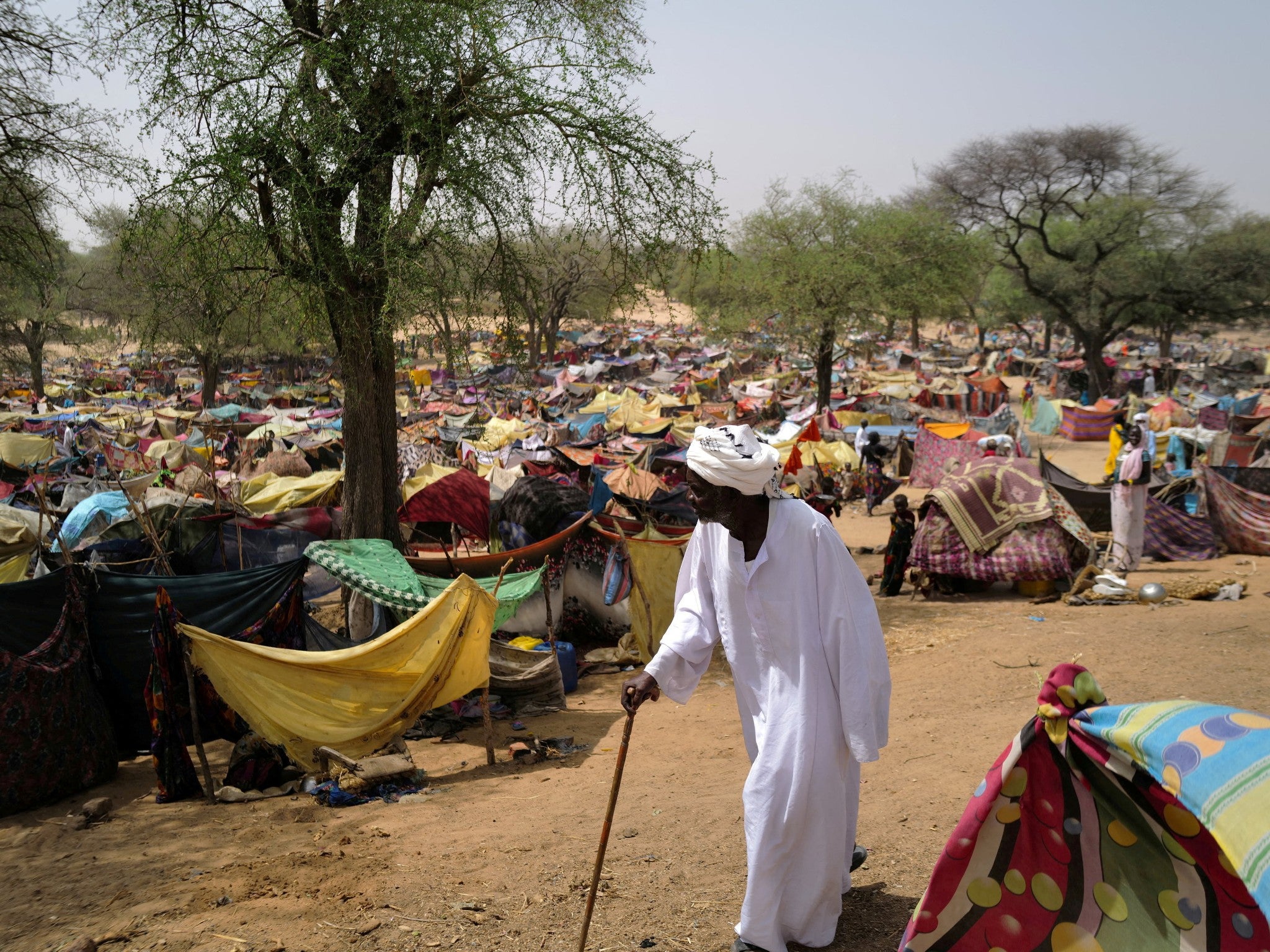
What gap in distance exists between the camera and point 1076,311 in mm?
27953

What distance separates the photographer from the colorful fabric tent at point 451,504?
1138 centimetres

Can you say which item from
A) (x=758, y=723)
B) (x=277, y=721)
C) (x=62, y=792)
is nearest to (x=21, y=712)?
(x=62, y=792)

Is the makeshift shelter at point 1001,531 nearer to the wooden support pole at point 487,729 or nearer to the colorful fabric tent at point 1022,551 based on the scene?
the colorful fabric tent at point 1022,551

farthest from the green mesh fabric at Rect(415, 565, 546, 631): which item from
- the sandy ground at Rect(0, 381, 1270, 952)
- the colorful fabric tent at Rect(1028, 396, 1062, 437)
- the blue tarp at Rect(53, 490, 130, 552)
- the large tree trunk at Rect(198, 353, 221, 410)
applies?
the large tree trunk at Rect(198, 353, 221, 410)

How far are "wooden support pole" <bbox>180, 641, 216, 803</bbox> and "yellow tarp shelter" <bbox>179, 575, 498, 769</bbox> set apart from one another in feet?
0.38

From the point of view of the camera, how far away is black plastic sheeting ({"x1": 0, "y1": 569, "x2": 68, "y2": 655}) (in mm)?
5363

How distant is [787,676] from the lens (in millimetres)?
2824

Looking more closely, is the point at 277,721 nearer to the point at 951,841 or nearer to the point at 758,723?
the point at 758,723

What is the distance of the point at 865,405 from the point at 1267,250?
12180 millimetres

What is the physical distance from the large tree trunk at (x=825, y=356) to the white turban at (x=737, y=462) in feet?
63.8

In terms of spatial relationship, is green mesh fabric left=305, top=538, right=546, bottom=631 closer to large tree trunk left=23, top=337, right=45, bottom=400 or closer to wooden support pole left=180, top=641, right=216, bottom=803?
wooden support pole left=180, top=641, right=216, bottom=803

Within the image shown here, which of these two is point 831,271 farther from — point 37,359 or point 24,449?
point 37,359

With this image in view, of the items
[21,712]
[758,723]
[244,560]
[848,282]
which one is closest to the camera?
[758,723]

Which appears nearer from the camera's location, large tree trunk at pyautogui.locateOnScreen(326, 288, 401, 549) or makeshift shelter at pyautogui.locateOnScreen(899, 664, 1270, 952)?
makeshift shelter at pyautogui.locateOnScreen(899, 664, 1270, 952)
